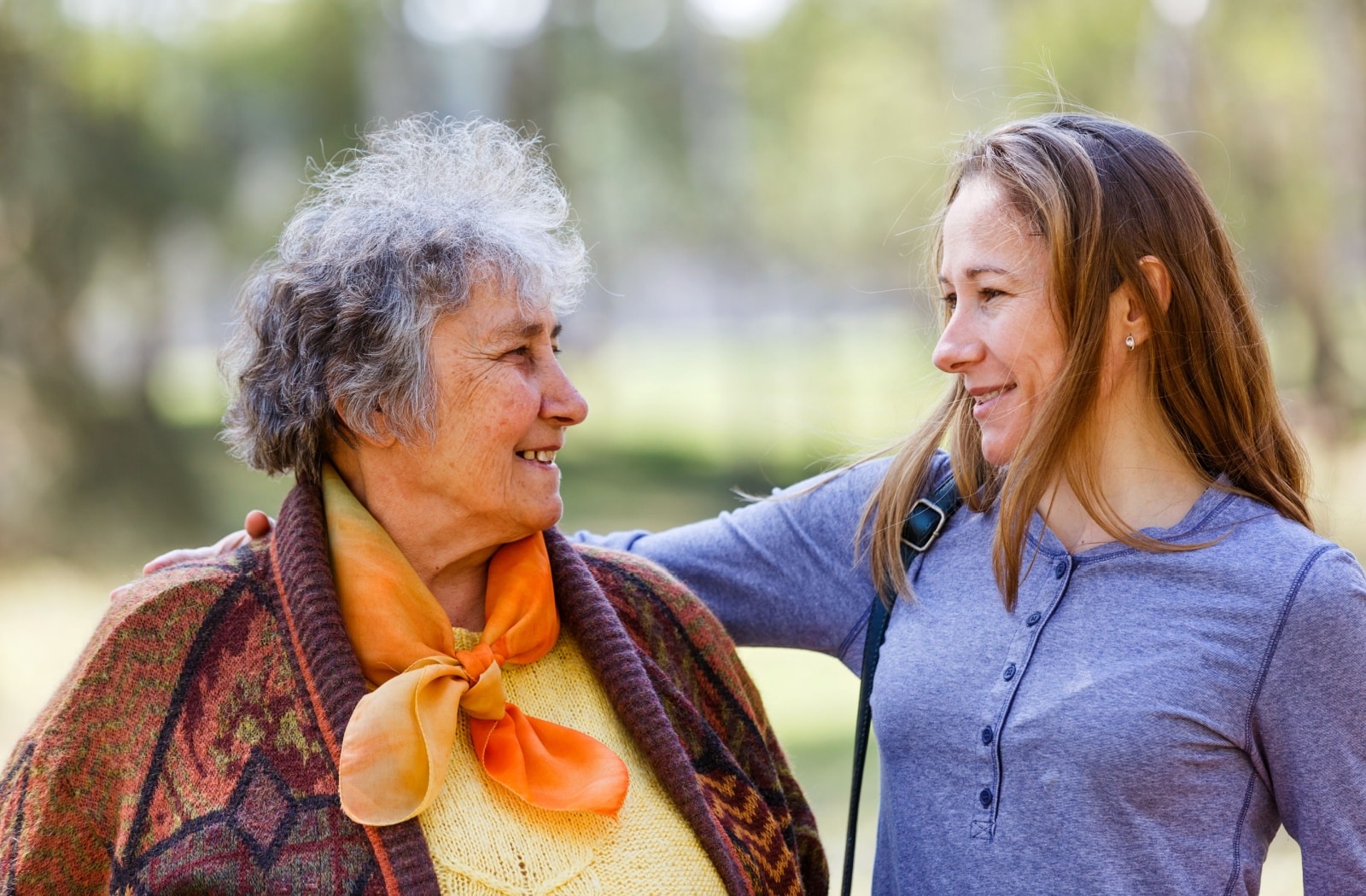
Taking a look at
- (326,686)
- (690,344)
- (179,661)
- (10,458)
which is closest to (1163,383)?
(326,686)

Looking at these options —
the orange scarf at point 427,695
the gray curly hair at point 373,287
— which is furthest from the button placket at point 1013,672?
the gray curly hair at point 373,287

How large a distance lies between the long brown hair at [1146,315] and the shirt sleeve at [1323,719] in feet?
Result: 0.75

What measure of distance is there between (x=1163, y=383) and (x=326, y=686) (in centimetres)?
142

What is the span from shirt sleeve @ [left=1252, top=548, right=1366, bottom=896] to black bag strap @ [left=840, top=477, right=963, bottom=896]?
0.60 meters

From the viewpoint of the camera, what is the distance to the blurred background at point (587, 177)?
898 centimetres

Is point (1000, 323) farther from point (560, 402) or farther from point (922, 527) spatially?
point (560, 402)

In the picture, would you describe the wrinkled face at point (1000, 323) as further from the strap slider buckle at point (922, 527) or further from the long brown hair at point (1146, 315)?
the strap slider buckle at point (922, 527)

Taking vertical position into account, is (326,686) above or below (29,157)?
below

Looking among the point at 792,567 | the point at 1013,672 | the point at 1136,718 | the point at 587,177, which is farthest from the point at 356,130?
the point at 587,177

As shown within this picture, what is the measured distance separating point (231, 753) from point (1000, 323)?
1371 millimetres

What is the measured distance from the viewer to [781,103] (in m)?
25.4

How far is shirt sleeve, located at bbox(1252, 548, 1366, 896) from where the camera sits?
5.82 ft

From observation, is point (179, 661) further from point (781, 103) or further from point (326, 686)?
point (781, 103)

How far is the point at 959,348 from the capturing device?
205cm
